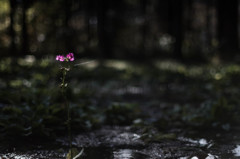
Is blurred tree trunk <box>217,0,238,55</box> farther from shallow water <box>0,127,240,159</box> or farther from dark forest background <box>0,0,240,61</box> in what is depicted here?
shallow water <box>0,127,240,159</box>

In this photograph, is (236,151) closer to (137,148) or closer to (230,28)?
(137,148)

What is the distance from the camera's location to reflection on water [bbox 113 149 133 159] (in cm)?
347

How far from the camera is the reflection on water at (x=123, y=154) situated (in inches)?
136

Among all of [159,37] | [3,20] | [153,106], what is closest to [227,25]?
[153,106]

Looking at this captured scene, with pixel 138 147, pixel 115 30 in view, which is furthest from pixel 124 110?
pixel 115 30

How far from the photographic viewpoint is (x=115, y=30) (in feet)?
76.7

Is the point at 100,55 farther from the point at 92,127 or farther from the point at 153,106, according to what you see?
the point at 92,127

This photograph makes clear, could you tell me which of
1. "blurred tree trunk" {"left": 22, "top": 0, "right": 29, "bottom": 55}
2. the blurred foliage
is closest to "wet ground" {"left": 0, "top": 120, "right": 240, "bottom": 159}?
the blurred foliage

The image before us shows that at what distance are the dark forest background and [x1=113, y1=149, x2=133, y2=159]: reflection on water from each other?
10223 mm

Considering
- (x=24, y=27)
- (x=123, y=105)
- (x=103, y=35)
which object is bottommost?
(x=123, y=105)

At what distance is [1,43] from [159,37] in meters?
12.1

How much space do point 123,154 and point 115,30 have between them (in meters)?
20.3

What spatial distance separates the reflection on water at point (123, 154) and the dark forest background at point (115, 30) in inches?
402

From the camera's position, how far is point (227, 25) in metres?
14.0
